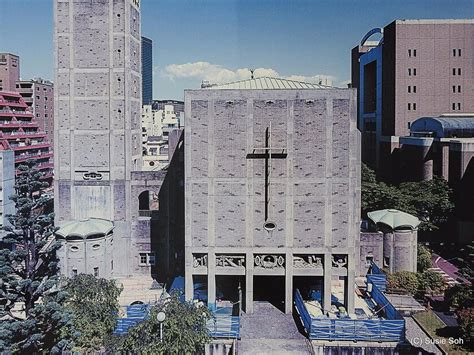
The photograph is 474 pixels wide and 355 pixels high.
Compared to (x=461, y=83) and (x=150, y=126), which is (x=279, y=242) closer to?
(x=461, y=83)

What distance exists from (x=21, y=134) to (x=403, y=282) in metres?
65.5

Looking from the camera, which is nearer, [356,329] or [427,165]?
[356,329]

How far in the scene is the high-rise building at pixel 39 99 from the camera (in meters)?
102

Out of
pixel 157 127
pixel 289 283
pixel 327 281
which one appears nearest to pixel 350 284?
pixel 327 281

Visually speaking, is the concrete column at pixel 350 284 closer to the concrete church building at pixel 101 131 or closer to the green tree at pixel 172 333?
the green tree at pixel 172 333

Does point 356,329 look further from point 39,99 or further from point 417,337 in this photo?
point 39,99

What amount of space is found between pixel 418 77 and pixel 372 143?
14.4 metres

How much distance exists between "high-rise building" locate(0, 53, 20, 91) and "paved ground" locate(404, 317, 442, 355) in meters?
91.1

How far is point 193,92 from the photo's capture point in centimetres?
3531

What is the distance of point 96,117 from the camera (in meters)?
45.2

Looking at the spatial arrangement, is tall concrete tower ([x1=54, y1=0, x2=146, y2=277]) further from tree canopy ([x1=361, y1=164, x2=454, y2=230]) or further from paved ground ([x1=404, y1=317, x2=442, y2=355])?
tree canopy ([x1=361, y1=164, x2=454, y2=230])

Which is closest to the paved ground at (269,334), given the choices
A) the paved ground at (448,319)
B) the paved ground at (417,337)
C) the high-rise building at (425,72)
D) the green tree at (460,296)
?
the paved ground at (417,337)

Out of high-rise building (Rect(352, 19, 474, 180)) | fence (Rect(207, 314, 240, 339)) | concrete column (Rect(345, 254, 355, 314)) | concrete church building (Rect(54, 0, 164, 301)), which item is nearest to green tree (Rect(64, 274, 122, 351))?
fence (Rect(207, 314, 240, 339))

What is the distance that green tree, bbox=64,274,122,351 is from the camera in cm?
3012
